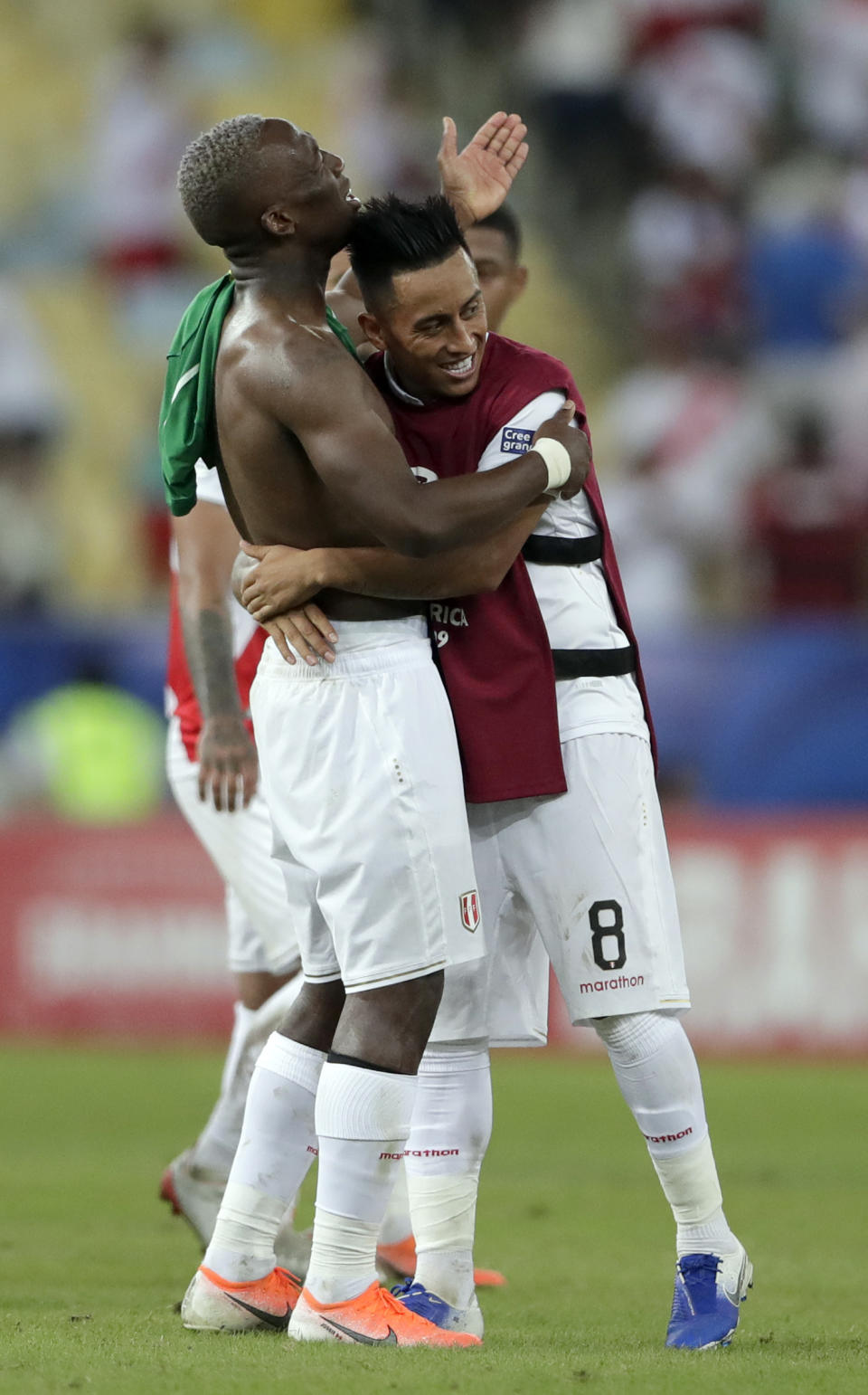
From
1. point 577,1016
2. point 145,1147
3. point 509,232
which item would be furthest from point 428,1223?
point 145,1147

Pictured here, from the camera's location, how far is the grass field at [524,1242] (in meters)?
3.52

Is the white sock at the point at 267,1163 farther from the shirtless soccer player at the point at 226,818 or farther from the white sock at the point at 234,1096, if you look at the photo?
the white sock at the point at 234,1096

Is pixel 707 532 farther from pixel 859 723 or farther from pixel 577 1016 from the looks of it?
pixel 577 1016

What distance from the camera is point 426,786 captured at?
3.80 m

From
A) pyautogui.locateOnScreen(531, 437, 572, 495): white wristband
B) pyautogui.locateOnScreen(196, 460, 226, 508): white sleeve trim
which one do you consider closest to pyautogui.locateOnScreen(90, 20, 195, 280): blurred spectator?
pyautogui.locateOnScreen(196, 460, 226, 508): white sleeve trim

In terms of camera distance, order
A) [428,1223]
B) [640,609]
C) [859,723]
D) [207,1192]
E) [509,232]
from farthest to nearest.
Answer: [640,609] < [859,723] < [509,232] < [207,1192] < [428,1223]

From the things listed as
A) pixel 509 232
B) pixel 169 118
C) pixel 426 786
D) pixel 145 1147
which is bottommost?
pixel 145 1147

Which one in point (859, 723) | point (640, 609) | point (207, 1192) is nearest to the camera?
point (207, 1192)

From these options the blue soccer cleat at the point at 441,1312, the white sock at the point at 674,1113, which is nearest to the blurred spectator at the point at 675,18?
the white sock at the point at 674,1113

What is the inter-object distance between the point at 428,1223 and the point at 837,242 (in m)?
10.8

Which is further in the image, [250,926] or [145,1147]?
[145,1147]

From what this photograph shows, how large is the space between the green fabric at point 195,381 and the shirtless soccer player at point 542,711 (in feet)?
0.76

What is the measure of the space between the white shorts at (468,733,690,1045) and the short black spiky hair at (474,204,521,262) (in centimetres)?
208

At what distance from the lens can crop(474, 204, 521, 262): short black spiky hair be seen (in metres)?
5.61
